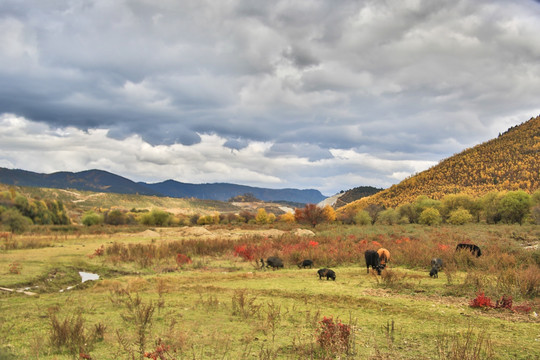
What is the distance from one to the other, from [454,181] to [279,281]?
11277cm

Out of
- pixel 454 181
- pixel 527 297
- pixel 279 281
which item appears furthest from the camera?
pixel 454 181

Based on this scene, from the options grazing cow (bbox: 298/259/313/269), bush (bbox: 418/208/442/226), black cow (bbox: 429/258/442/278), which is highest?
bush (bbox: 418/208/442/226)

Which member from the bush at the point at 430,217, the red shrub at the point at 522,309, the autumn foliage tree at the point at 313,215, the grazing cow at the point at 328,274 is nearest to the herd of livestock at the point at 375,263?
the grazing cow at the point at 328,274

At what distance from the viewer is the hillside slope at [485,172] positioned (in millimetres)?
92750

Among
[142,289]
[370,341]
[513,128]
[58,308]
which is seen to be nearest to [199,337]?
[370,341]

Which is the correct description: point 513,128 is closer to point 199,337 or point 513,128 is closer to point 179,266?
point 179,266

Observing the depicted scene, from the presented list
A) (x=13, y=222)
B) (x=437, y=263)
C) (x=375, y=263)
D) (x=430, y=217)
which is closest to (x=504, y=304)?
(x=437, y=263)

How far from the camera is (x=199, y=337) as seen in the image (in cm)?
778

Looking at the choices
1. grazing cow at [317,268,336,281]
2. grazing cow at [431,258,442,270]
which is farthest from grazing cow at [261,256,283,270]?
grazing cow at [431,258,442,270]

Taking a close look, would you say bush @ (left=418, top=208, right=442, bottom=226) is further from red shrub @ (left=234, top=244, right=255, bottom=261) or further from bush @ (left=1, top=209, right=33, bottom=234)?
bush @ (left=1, top=209, right=33, bottom=234)

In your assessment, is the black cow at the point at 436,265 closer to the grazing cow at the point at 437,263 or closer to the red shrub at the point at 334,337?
the grazing cow at the point at 437,263

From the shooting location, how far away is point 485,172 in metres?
105

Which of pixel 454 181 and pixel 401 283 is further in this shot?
pixel 454 181

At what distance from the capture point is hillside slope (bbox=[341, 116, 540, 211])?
9275 centimetres
